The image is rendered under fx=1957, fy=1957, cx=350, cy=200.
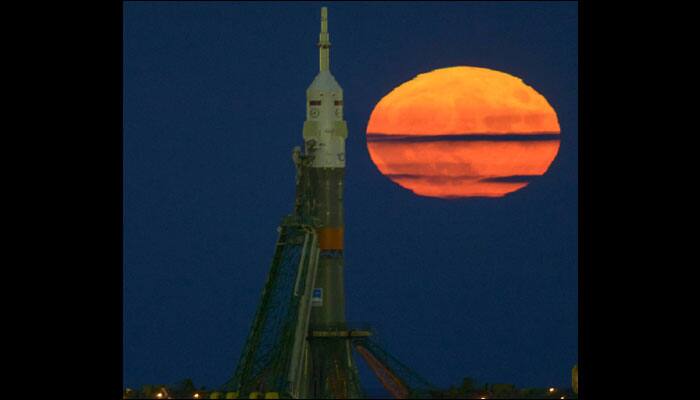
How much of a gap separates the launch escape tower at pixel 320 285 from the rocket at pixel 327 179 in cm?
6

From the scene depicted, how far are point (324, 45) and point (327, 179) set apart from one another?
8247 mm

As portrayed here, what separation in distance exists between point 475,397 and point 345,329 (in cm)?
868

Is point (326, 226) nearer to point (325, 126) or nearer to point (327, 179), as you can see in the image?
point (327, 179)

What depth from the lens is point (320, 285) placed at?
4611 inches

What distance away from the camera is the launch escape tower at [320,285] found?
112 m

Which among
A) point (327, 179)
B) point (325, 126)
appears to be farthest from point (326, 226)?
point (325, 126)

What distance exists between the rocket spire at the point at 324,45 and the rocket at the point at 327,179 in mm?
60

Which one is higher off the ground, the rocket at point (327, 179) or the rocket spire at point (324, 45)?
the rocket spire at point (324, 45)

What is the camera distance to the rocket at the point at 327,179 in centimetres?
11600

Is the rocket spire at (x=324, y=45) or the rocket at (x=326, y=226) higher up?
the rocket spire at (x=324, y=45)
